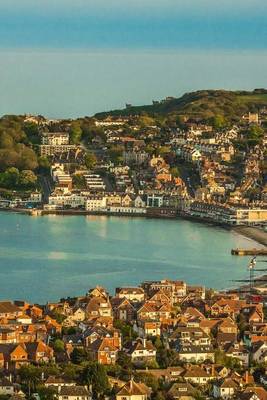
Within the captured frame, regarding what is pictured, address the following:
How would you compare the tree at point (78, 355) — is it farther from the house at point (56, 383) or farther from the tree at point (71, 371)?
the house at point (56, 383)

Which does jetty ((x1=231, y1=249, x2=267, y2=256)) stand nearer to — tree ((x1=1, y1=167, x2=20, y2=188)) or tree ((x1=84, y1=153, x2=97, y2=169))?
tree ((x1=1, y1=167, x2=20, y2=188))

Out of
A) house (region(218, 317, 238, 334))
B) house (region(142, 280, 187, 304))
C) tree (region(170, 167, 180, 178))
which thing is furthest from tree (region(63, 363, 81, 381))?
tree (region(170, 167, 180, 178))

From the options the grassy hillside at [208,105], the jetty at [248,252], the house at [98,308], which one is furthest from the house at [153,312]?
the grassy hillside at [208,105]

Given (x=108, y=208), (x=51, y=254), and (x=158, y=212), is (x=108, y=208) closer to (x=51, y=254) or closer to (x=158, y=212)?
(x=158, y=212)

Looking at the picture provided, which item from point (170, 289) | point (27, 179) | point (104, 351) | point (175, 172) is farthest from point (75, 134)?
point (104, 351)

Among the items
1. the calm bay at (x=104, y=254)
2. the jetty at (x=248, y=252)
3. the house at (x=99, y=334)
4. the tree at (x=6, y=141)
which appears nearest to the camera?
the house at (x=99, y=334)

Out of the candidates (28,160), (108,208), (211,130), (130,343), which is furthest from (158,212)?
(130,343)
